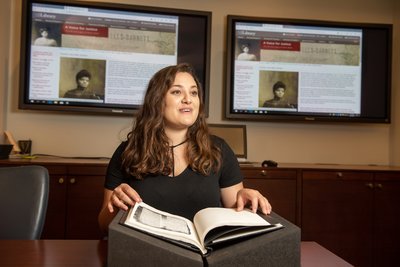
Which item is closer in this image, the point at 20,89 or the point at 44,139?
the point at 20,89

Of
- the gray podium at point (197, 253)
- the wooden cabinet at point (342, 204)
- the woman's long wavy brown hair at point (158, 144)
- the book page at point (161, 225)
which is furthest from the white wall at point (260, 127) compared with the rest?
the gray podium at point (197, 253)

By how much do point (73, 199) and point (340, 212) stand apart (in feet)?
5.56

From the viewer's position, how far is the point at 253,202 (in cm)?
98

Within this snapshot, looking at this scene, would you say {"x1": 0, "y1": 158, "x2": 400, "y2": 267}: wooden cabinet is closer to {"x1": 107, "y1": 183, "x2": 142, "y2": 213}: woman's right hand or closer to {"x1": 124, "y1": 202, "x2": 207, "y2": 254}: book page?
{"x1": 107, "y1": 183, "x2": 142, "y2": 213}: woman's right hand

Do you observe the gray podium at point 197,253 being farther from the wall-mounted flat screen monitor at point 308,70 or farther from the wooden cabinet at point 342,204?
the wall-mounted flat screen monitor at point 308,70

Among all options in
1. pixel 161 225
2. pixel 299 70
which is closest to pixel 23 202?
pixel 161 225

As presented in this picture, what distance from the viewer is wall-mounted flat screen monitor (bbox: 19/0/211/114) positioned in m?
2.37

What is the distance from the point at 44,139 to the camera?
2.50 m

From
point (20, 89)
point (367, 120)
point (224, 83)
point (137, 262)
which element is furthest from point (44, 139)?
point (367, 120)

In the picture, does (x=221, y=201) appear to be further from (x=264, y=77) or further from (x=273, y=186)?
(x=264, y=77)

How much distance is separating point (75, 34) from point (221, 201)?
1.64 meters

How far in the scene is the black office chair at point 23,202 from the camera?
4.02ft

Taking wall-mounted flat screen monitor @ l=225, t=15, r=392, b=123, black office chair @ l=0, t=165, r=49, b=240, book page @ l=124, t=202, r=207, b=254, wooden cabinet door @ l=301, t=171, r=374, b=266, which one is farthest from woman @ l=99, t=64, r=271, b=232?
wall-mounted flat screen monitor @ l=225, t=15, r=392, b=123

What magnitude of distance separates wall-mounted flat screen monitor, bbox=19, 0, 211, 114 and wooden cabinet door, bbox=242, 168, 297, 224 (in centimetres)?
70
